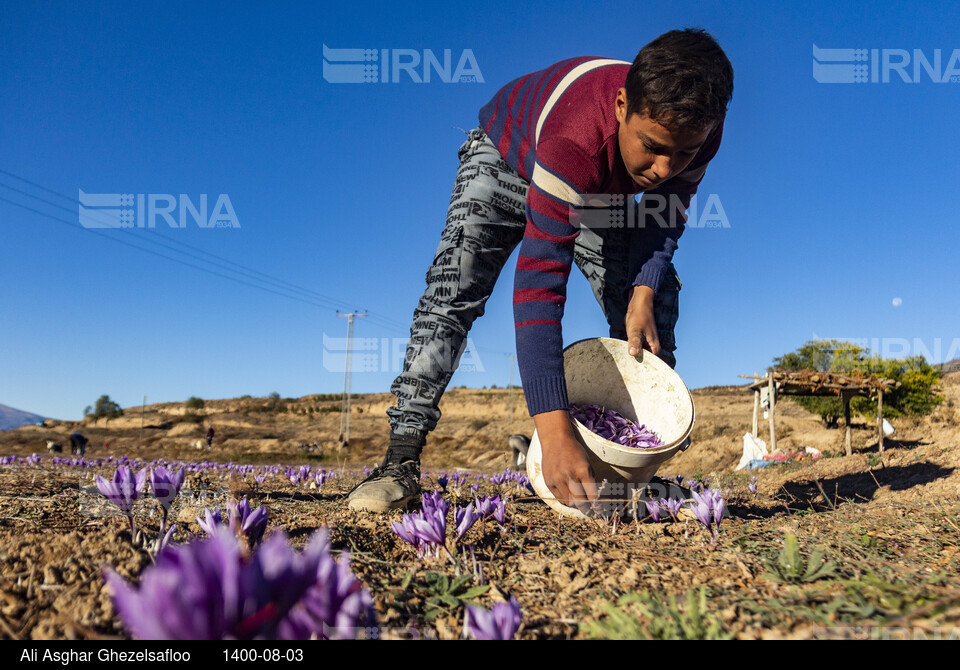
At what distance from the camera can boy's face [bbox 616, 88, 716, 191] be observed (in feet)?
7.13

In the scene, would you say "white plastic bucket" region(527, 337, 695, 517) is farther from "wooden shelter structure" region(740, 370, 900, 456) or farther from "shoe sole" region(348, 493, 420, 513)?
"wooden shelter structure" region(740, 370, 900, 456)

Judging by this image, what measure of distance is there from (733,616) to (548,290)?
151 centimetres

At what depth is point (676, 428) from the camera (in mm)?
2504

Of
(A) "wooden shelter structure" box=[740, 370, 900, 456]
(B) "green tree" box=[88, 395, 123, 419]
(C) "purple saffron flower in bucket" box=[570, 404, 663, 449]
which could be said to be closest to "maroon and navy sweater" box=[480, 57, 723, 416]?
(C) "purple saffron flower in bucket" box=[570, 404, 663, 449]

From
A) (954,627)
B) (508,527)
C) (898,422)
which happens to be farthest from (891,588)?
(898,422)

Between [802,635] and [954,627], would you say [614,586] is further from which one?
[954,627]

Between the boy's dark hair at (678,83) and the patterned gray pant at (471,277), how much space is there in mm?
961

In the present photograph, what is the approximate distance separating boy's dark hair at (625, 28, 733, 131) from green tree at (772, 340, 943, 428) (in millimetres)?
16933

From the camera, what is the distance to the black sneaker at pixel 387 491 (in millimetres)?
2361

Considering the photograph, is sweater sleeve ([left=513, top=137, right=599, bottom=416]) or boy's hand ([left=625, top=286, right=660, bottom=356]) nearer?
sweater sleeve ([left=513, top=137, right=599, bottom=416])

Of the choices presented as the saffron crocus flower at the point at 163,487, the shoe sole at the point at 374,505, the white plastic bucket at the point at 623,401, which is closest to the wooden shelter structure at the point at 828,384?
the white plastic bucket at the point at 623,401

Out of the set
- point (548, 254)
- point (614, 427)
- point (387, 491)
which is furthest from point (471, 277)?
point (387, 491)

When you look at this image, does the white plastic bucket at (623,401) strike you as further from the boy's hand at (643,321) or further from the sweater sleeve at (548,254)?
the sweater sleeve at (548,254)

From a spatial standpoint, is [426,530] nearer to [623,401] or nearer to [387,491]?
[387,491]
